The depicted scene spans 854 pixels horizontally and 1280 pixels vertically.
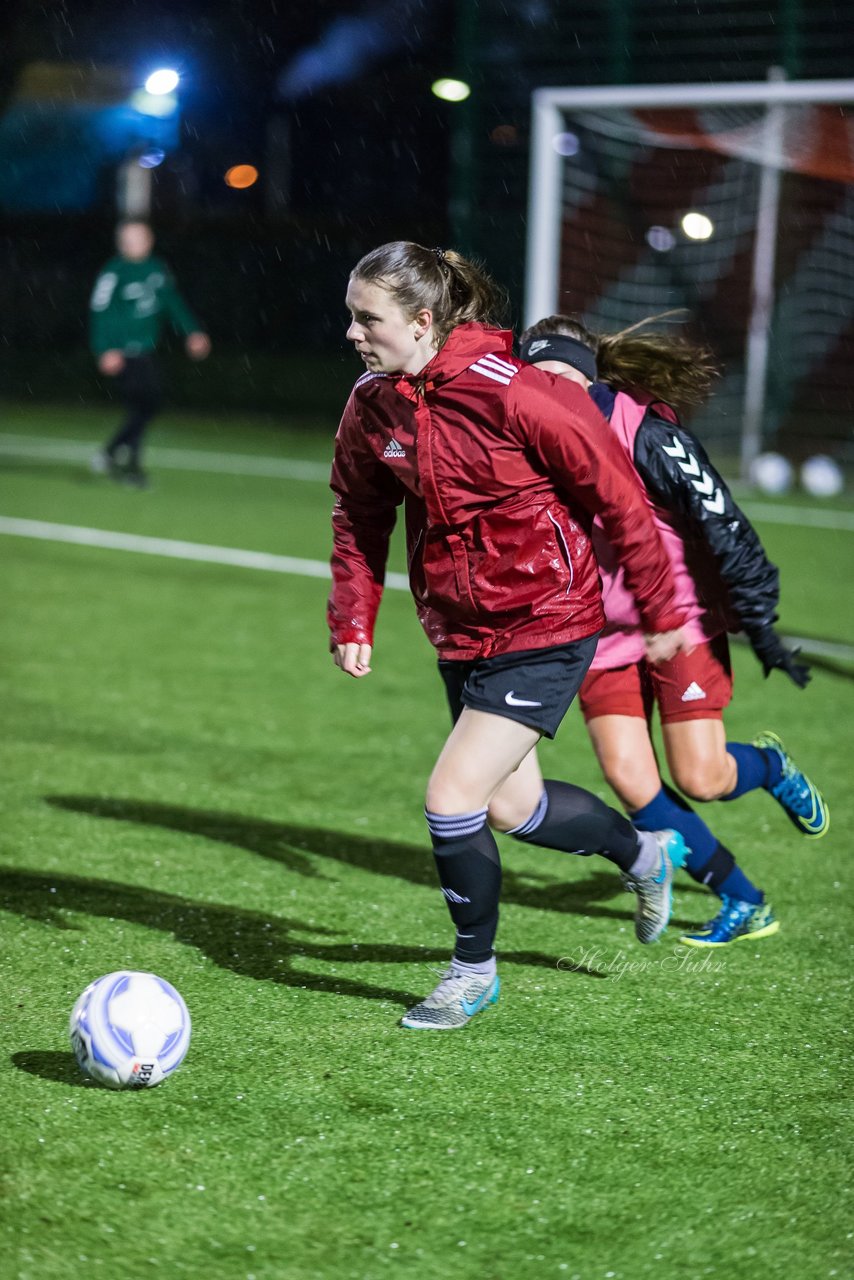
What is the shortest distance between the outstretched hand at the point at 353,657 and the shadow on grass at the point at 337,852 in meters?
1.17

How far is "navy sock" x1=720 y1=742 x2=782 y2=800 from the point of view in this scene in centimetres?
433

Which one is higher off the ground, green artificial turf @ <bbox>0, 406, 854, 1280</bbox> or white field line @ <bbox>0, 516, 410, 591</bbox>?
green artificial turf @ <bbox>0, 406, 854, 1280</bbox>

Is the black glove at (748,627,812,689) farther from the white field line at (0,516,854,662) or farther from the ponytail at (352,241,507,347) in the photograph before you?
the white field line at (0,516,854,662)

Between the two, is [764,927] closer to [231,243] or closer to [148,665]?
[148,665]

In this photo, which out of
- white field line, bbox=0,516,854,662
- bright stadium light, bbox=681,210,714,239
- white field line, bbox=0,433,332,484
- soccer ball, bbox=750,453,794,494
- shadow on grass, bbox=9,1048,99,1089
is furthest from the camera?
white field line, bbox=0,433,332,484

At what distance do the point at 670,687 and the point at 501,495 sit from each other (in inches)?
37.7

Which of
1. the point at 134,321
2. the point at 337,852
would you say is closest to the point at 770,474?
the point at 134,321

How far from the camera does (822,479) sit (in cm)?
1581

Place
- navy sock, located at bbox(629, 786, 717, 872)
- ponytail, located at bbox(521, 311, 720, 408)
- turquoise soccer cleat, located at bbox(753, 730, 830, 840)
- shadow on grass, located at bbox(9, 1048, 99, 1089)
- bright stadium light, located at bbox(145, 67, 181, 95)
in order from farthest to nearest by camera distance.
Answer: bright stadium light, located at bbox(145, 67, 181, 95) → turquoise soccer cleat, located at bbox(753, 730, 830, 840) → navy sock, located at bbox(629, 786, 717, 872) → ponytail, located at bbox(521, 311, 720, 408) → shadow on grass, located at bbox(9, 1048, 99, 1089)

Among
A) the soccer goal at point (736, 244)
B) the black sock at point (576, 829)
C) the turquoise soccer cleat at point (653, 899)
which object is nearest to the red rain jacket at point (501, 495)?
the black sock at point (576, 829)

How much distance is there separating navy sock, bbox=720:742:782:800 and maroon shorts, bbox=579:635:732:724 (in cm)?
23

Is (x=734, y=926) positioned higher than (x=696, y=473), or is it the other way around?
(x=696, y=473)

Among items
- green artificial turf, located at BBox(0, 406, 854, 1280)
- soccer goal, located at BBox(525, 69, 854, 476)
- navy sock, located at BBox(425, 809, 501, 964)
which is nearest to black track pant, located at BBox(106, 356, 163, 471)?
soccer goal, located at BBox(525, 69, 854, 476)

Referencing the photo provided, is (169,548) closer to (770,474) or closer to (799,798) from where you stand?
(770,474)
